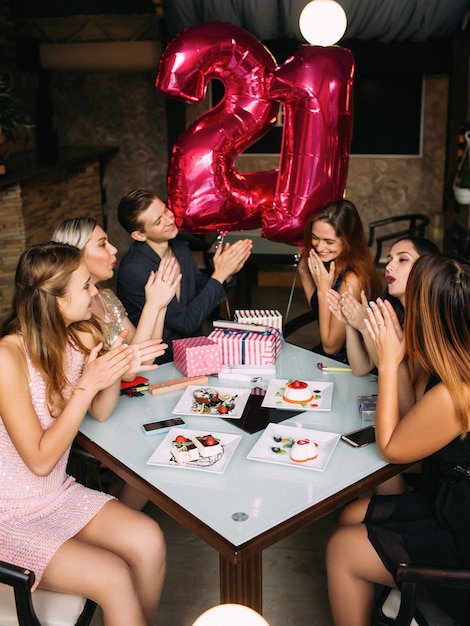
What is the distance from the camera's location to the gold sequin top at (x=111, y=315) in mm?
2637

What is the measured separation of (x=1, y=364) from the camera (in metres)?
1.83

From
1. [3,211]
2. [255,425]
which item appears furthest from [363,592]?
[3,211]

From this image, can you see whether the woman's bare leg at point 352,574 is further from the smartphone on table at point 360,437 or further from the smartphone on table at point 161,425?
the smartphone on table at point 161,425

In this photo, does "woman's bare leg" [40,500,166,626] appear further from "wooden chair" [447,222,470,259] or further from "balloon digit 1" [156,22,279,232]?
"wooden chair" [447,222,470,259]

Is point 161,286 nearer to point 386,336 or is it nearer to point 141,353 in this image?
point 141,353

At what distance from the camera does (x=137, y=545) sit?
189 centimetres

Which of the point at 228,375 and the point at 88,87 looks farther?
the point at 88,87

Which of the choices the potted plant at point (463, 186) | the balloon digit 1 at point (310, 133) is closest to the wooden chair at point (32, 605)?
the balloon digit 1 at point (310, 133)

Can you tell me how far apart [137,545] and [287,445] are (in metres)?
0.50

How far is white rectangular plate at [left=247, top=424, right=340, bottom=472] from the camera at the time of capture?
6.12ft

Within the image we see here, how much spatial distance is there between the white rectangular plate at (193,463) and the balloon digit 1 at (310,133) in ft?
4.16

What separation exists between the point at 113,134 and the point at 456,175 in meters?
3.83

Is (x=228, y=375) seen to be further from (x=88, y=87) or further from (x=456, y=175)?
(x=88, y=87)

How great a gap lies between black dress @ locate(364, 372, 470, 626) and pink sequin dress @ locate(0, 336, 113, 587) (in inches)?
31.5
